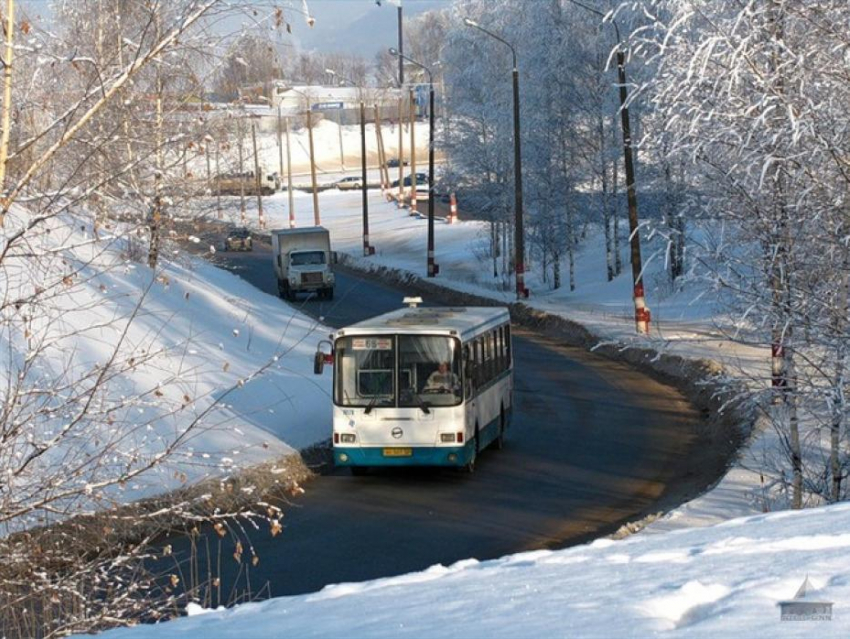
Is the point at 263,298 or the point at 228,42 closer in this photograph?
the point at 228,42

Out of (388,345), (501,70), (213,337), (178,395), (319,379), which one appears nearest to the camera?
(388,345)

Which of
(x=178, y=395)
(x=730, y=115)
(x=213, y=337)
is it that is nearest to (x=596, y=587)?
(x=730, y=115)

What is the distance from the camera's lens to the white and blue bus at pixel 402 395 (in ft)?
65.1

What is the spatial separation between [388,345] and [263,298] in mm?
25938

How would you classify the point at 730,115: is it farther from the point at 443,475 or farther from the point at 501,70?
the point at 501,70

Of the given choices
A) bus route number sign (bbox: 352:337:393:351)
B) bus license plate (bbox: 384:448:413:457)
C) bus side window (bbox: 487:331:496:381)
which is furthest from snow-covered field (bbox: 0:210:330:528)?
bus side window (bbox: 487:331:496:381)

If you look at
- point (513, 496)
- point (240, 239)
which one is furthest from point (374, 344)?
point (240, 239)

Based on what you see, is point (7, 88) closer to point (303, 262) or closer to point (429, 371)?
point (429, 371)

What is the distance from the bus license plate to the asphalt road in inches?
19.6

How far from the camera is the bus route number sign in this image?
20000mm

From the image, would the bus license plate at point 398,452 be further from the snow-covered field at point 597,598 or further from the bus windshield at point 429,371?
the snow-covered field at point 597,598

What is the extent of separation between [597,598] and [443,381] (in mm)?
13198

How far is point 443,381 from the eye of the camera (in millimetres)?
19906

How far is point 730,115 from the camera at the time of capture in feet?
36.9
